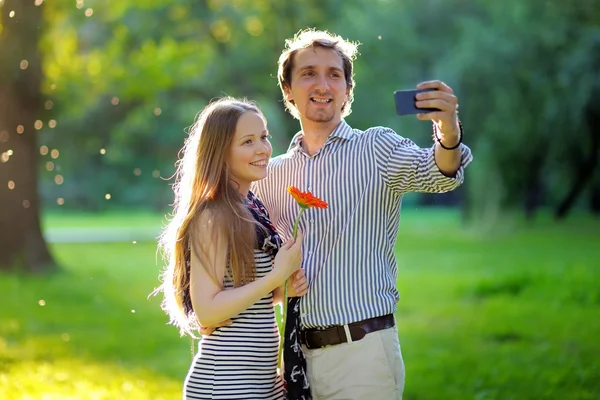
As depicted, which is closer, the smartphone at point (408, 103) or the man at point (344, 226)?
the smartphone at point (408, 103)

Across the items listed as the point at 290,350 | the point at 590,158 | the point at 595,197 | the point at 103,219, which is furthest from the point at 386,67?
the point at 103,219

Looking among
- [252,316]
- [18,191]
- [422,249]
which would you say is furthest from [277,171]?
[422,249]

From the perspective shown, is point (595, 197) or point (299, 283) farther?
point (595, 197)

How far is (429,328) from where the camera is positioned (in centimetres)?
909

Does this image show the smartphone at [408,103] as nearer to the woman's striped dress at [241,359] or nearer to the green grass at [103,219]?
the woman's striped dress at [241,359]

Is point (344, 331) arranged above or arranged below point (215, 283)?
below

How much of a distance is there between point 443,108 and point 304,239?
74 centimetres

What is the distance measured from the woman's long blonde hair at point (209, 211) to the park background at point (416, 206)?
1.62 metres

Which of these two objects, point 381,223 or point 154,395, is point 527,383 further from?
point 381,223

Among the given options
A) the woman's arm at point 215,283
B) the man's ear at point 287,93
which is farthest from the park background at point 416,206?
the woman's arm at point 215,283

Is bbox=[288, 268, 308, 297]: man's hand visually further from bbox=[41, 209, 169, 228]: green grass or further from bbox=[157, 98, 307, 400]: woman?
bbox=[41, 209, 169, 228]: green grass

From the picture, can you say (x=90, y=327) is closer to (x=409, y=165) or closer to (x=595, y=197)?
(x=409, y=165)

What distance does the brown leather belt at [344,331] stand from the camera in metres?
2.95

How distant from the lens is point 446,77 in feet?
46.5
